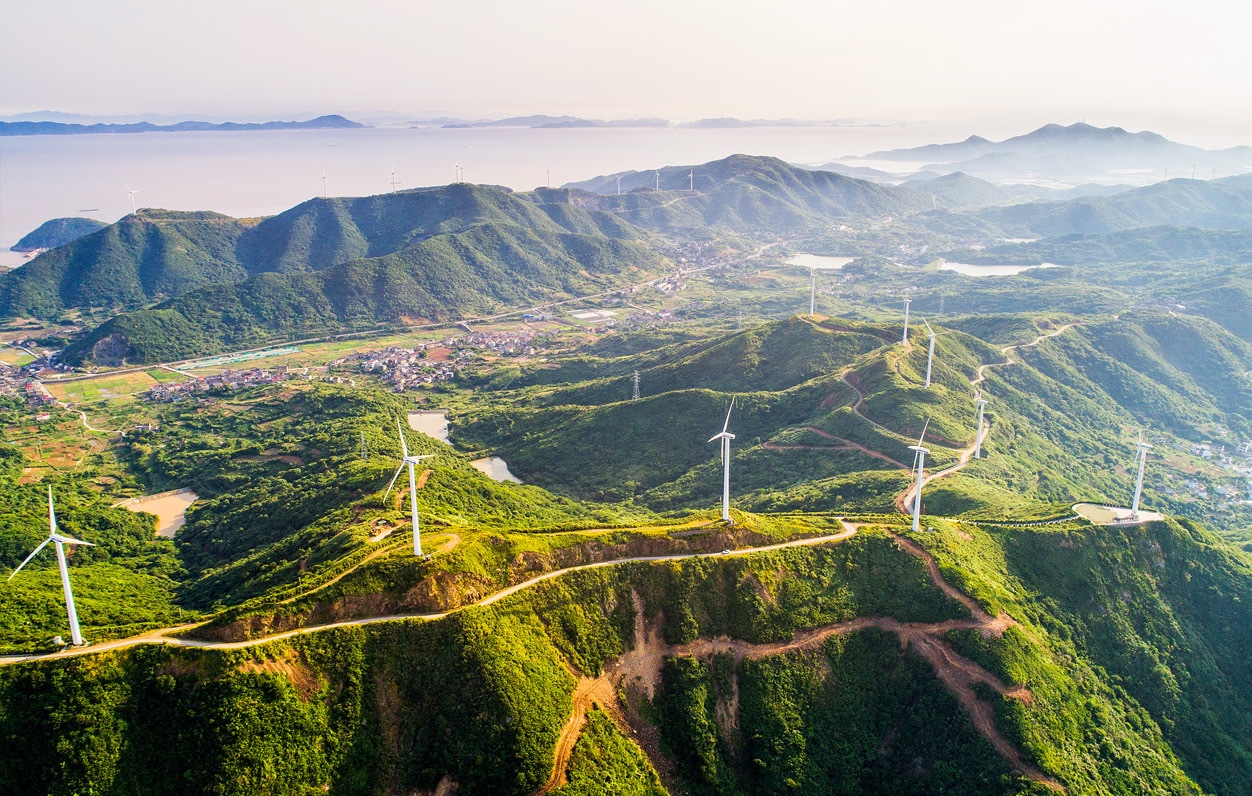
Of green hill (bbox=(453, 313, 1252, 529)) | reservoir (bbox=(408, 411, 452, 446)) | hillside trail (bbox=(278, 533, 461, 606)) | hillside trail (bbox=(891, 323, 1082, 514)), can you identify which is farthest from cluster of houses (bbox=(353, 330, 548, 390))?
hillside trail (bbox=(278, 533, 461, 606))

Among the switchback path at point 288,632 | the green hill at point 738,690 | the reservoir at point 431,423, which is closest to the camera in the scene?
the green hill at point 738,690

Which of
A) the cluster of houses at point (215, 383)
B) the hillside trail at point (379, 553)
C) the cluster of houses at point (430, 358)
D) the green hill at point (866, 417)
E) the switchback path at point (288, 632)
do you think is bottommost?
the cluster of houses at point (430, 358)

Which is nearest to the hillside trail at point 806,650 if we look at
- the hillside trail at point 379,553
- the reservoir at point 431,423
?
the hillside trail at point 379,553

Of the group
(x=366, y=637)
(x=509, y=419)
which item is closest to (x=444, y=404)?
(x=509, y=419)

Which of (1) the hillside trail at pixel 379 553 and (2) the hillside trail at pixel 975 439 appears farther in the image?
(2) the hillside trail at pixel 975 439

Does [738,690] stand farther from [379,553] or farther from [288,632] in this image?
[288,632]

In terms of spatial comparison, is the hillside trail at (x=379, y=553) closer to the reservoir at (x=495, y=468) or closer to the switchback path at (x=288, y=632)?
the switchback path at (x=288, y=632)

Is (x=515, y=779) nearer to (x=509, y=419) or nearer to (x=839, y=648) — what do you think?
(x=839, y=648)
